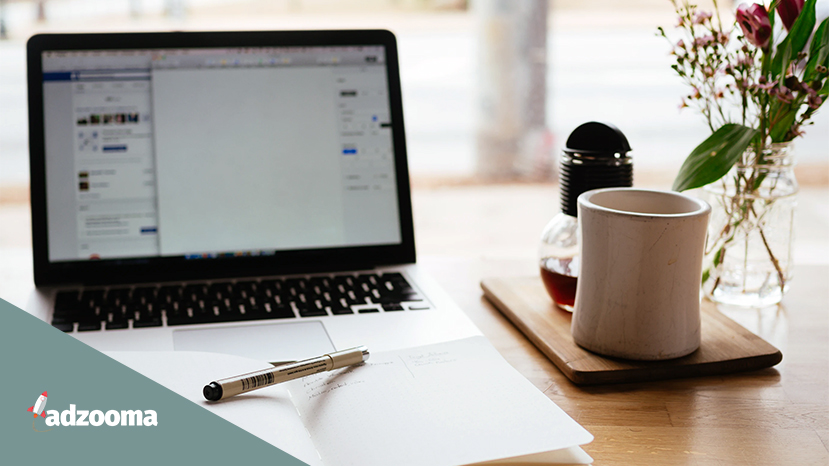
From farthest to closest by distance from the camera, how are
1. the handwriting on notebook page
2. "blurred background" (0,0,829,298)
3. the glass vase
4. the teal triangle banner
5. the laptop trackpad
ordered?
"blurred background" (0,0,829,298) → the glass vase → the laptop trackpad → the handwriting on notebook page → the teal triangle banner

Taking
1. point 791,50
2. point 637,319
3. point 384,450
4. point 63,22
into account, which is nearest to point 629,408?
point 637,319

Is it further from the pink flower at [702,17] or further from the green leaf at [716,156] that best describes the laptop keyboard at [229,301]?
the pink flower at [702,17]

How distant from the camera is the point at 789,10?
2.38ft

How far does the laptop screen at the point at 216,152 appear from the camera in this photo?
85 cm

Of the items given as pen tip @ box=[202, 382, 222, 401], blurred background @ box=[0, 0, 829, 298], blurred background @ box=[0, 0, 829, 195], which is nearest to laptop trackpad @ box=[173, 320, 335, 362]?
pen tip @ box=[202, 382, 222, 401]

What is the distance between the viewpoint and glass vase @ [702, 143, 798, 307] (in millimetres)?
793

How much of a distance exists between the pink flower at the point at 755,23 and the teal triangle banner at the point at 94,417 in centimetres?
60

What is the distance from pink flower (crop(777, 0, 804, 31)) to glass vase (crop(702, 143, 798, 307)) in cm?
13

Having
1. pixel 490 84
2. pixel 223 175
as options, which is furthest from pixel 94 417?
pixel 490 84

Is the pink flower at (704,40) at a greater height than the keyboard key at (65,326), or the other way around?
the pink flower at (704,40)

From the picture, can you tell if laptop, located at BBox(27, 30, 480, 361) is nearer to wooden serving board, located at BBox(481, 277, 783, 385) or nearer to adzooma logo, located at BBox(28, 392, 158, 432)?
wooden serving board, located at BBox(481, 277, 783, 385)

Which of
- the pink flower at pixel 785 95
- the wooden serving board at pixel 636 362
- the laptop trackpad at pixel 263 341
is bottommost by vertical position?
the wooden serving board at pixel 636 362

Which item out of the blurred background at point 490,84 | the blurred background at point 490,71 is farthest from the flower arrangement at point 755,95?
the blurred background at point 490,71

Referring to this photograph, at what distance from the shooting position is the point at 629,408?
0.60 metres
